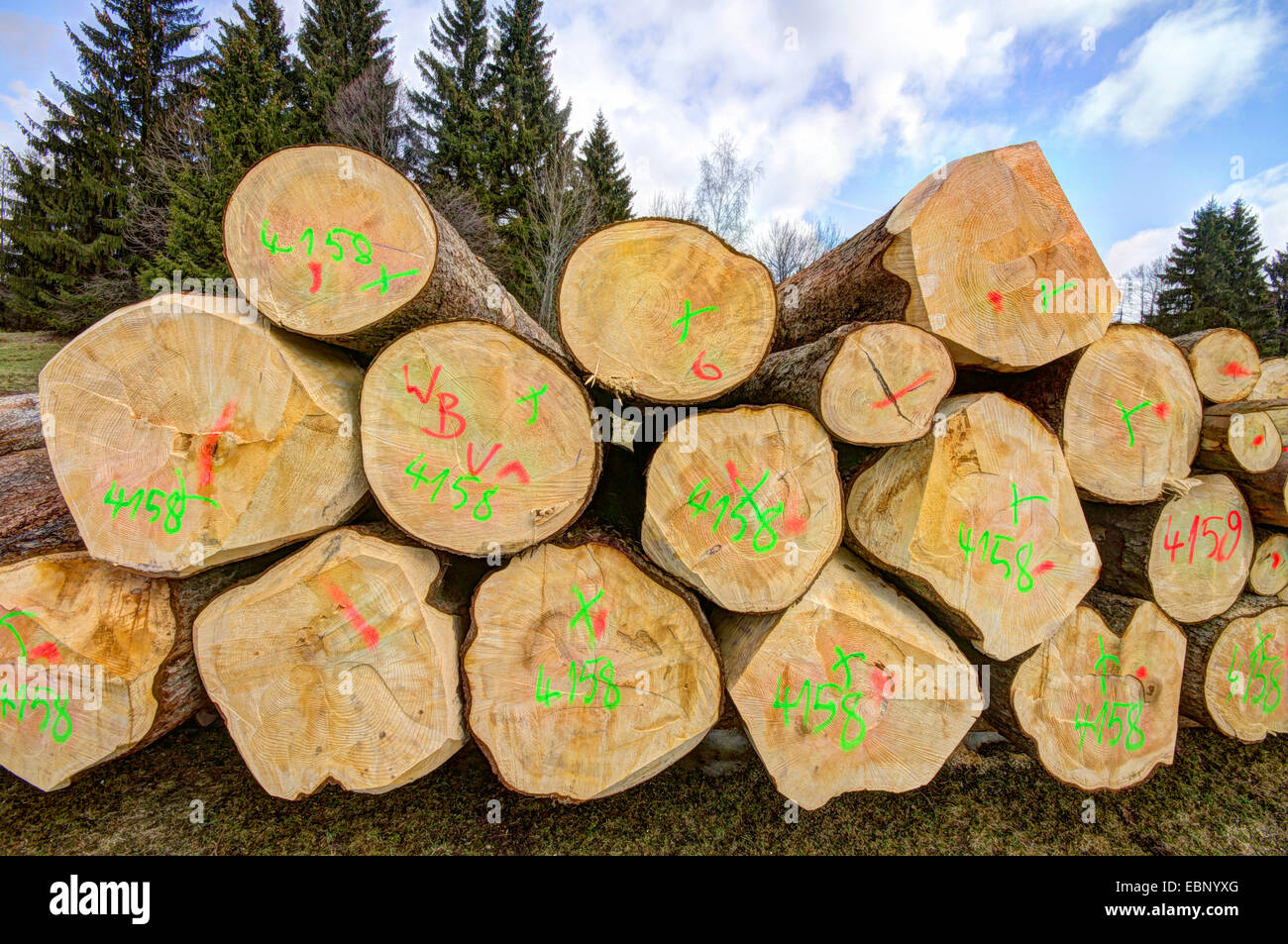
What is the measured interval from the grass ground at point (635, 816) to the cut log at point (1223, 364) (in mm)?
1684

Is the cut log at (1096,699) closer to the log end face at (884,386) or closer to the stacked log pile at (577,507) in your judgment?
the stacked log pile at (577,507)

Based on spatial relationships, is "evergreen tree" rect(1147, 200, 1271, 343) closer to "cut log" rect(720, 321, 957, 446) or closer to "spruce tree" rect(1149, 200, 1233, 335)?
"spruce tree" rect(1149, 200, 1233, 335)

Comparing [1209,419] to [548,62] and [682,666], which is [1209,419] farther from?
[548,62]

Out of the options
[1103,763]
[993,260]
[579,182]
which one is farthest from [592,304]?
[579,182]

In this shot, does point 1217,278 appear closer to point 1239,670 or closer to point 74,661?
point 1239,670

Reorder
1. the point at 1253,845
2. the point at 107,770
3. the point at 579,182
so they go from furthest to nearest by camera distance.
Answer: the point at 579,182, the point at 107,770, the point at 1253,845

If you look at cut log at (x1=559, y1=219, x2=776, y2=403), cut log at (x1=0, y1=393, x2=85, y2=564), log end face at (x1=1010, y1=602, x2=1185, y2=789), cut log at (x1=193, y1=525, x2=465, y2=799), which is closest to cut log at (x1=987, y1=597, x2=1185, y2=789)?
log end face at (x1=1010, y1=602, x2=1185, y2=789)

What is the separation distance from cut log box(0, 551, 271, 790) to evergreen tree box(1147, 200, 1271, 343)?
23394 mm

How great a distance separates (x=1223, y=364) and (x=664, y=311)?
102 inches

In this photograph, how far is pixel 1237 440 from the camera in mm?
2256

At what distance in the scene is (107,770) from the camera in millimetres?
2168

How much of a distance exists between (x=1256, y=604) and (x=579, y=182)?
1659 centimetres

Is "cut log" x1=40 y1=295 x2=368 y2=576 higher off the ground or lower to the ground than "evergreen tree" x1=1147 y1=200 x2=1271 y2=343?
lower

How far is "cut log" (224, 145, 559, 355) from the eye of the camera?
165cm
